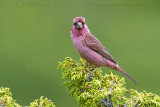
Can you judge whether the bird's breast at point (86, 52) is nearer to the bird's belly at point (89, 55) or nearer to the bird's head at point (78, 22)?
the bird's belly at point (89, 55)

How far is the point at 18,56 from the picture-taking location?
8656 mm

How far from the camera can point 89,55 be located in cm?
532

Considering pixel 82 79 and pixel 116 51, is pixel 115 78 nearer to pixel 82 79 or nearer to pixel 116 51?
pixel 82 79

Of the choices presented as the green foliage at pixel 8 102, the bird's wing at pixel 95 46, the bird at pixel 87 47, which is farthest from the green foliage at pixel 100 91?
the bird's wing at pixel 95 46

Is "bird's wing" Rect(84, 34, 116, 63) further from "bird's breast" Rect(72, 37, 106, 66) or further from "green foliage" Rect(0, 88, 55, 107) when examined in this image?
"green foliage" Rect(0, 88, 55, 107)

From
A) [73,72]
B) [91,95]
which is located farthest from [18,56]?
[91,95]

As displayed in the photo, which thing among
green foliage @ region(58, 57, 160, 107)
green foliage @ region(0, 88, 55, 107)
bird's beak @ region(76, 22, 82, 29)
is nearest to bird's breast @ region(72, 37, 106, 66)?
bird's beak @ region(76, 22, 82, 29)

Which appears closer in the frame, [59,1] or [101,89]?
[101,89]

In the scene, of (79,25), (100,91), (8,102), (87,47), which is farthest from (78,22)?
(8,102)

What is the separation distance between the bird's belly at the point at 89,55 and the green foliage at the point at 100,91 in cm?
81

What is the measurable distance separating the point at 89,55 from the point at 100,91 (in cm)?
175

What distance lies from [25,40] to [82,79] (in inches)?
199

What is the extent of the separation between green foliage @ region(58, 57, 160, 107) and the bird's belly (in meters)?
0.81

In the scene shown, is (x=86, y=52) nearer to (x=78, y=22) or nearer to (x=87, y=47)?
(x=87, y=47)
